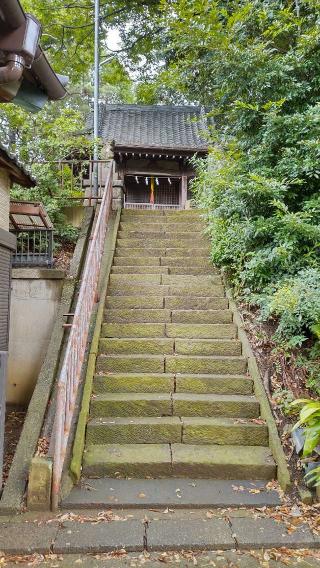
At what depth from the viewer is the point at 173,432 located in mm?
3682

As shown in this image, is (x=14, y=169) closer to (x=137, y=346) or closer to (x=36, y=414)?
(x=137, y=346)

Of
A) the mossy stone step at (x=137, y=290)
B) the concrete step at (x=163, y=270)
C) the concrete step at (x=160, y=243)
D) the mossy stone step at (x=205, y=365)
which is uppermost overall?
the concrete step at (x=160, y=243)

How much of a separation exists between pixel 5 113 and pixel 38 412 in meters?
7.31

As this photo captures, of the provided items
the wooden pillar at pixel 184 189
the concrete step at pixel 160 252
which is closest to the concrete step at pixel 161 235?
the concrete step at pixel 160 252

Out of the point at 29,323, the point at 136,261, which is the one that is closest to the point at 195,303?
the point at 136,261

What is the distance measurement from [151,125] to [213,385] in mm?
12373

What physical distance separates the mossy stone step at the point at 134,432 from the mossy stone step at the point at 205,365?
2.78ft

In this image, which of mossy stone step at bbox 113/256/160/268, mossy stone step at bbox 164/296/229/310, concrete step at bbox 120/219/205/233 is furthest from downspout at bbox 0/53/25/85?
→ concrete step at bbox 120/219/205/233

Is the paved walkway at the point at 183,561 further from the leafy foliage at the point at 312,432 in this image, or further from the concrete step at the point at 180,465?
the concrete step at the point at 180,465

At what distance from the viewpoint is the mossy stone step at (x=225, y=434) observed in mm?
3643

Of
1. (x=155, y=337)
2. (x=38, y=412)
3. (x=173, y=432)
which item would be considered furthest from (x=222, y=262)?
(x=38, y=412)

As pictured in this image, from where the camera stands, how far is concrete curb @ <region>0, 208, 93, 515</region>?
300cm

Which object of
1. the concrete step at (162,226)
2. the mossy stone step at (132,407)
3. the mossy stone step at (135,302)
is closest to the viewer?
the mossy stone step at (132,407)

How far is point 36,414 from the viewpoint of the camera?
3799 millimetres
